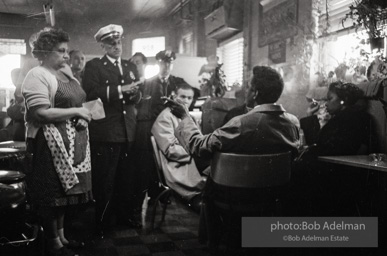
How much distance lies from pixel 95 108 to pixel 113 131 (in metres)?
0.24

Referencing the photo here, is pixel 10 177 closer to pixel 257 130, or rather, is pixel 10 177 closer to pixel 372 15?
pixel 257 130

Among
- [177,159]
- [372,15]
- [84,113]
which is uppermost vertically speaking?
[372,15]

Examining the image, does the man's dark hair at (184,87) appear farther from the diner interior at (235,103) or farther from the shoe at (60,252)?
the shoe at (60,252)

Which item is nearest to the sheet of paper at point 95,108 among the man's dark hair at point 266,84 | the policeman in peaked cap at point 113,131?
the policeman in peaked cap at point 113,131

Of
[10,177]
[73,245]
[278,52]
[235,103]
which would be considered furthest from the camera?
[278,52]

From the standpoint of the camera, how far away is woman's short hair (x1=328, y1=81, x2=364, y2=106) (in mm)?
2631

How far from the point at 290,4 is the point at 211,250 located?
Result: 2.10m

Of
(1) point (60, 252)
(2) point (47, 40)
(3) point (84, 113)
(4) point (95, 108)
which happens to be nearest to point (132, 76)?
(4) point (95, 108)

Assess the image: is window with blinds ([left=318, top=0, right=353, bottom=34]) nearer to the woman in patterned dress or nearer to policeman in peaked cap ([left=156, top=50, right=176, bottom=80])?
policeman in peaked cap ([left=156, top=50, right=176, bottom=80])

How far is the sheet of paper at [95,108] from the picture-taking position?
2.20 m

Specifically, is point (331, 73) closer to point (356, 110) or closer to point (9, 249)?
point (356, 110)

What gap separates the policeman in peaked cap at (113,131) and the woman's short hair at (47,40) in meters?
0.19

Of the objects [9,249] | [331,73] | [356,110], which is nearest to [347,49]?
[331,73]

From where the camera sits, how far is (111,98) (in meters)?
2.31
